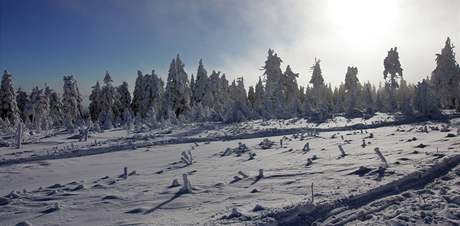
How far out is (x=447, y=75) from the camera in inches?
2405

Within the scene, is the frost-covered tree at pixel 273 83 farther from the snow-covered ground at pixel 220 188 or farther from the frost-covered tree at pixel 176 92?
the snow-covered ground at pixel 220 188

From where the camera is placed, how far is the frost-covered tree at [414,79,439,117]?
52344 mm

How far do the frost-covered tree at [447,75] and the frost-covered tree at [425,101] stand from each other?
27.5 ft

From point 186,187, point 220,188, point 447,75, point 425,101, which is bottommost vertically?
point 220,188

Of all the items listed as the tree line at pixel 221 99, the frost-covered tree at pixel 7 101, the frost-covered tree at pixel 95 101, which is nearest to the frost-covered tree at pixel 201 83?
the tree line at pixel 221 99

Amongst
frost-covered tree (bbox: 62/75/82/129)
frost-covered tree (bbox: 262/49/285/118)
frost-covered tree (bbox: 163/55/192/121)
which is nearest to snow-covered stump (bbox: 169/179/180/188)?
frost-covered tree (bbox: 262/49/285/118)

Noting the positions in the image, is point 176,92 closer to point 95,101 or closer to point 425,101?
point 95,101

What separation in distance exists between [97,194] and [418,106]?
49.1 metres

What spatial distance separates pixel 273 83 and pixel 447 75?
26.4 meters

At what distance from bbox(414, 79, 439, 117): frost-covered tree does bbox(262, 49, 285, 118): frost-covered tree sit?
752 inches

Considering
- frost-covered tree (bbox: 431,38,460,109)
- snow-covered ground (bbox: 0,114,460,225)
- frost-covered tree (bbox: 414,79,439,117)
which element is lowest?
snow-covered ground (bbox: 0,114,460,225)

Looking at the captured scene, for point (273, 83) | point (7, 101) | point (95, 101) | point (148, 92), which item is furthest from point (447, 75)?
point (7, 101)

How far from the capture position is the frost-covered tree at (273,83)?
65256 millimetres

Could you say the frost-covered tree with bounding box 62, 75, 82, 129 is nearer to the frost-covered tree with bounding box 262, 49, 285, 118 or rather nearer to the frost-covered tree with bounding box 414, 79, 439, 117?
the frost-covered tree with bounding box 262, 49, 285, 118
